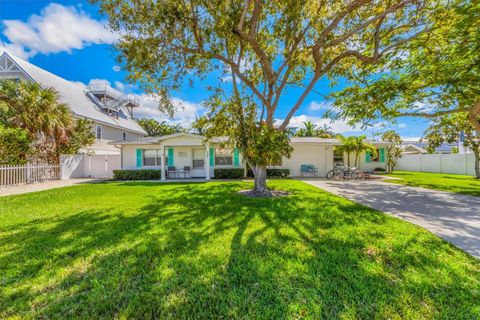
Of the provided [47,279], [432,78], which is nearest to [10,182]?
[47,279]

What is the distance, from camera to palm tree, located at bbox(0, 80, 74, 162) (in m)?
12.9

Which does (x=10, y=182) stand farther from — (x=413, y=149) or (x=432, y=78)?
(x=413, y=149)

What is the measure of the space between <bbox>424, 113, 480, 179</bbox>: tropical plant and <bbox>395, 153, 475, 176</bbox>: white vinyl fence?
388cm

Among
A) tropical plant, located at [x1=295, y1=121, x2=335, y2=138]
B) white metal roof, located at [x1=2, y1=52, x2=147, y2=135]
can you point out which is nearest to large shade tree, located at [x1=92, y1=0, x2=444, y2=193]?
white metal roof, located at [x1=2, y1=52, x2=147, y2=135]

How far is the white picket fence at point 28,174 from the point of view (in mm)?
11484

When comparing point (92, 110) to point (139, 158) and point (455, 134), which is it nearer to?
point (139, 158)

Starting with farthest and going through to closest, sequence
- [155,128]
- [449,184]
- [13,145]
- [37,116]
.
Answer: [155,128] → [37,116] → [13,145] → [449,184]

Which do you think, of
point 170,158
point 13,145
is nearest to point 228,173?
point 170,158

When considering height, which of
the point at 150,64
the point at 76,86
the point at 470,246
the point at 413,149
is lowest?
the point at 470,246

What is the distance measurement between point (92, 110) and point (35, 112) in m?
7.22

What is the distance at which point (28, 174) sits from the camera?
12.8 meters

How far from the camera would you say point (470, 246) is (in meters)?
3.78

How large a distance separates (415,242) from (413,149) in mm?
38999

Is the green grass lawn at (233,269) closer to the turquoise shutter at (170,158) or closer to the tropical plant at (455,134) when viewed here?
the turquoise shutter at (170,158)
